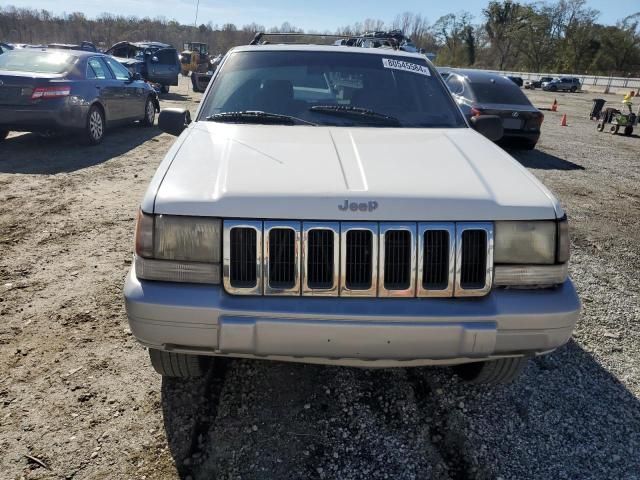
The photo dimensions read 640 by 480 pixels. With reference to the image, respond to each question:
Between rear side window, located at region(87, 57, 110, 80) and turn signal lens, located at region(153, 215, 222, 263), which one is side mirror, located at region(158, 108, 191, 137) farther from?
rear side window, located at region(87, 57, 110, 80)

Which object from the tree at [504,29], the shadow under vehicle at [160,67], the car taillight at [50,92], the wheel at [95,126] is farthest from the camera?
the tree at [504,29]

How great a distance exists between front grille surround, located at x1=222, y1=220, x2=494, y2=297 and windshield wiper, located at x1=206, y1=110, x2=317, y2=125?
132cm

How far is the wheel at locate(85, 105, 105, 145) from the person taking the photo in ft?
27.9

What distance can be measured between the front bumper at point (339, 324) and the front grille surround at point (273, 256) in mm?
39

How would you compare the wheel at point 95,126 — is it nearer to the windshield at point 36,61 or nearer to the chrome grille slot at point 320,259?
the windshield at point 36,61

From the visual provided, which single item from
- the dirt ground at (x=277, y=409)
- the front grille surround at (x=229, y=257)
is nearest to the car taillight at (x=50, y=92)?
the dirt ground at (x=277, y=409)

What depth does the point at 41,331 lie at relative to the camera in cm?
321

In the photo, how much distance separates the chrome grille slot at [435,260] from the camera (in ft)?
7.04

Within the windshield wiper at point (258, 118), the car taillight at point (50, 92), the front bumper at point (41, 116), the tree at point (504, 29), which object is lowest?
the front bumper at point (41, 116)

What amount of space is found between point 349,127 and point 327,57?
2.70 feet

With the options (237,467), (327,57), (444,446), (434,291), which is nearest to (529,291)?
(434,291)

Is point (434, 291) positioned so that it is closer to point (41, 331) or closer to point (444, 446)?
point (444, 446)

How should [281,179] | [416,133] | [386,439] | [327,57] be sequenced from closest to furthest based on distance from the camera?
[281,179]
[386,439]
[416,133]
[327,57]

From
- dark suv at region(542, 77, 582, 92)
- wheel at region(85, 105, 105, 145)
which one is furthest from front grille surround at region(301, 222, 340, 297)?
dark suv at region(542, 77, 582, 92)
